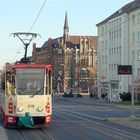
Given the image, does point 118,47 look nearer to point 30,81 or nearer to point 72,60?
point 72,60

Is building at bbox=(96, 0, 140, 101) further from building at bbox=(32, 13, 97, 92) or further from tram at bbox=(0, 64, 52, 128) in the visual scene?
tram at bbox=(0, 64, 52, 128)

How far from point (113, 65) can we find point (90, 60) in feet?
203

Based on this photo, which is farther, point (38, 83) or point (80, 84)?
point (80, 84)

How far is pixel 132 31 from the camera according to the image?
3866 inches

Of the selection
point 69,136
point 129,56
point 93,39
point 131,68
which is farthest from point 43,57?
point 69,136

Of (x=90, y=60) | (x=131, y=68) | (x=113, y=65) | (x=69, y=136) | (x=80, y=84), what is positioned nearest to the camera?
(x=69, y=136)

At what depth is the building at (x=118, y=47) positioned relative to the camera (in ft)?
317

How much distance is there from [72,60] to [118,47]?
53761 millimetres

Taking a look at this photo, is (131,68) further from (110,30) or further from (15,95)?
(110,30)

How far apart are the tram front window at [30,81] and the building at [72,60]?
116043mm

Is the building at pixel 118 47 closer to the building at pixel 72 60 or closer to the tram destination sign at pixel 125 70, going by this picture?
the building at pixel 72 60

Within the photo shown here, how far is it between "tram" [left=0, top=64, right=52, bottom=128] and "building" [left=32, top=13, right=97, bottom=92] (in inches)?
4565

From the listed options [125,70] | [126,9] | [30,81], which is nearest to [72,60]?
[126,9]

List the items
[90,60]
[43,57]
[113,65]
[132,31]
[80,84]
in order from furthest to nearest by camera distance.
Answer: [43,57] → [90,60] → [80,84] → [113,65] → [132,31]
